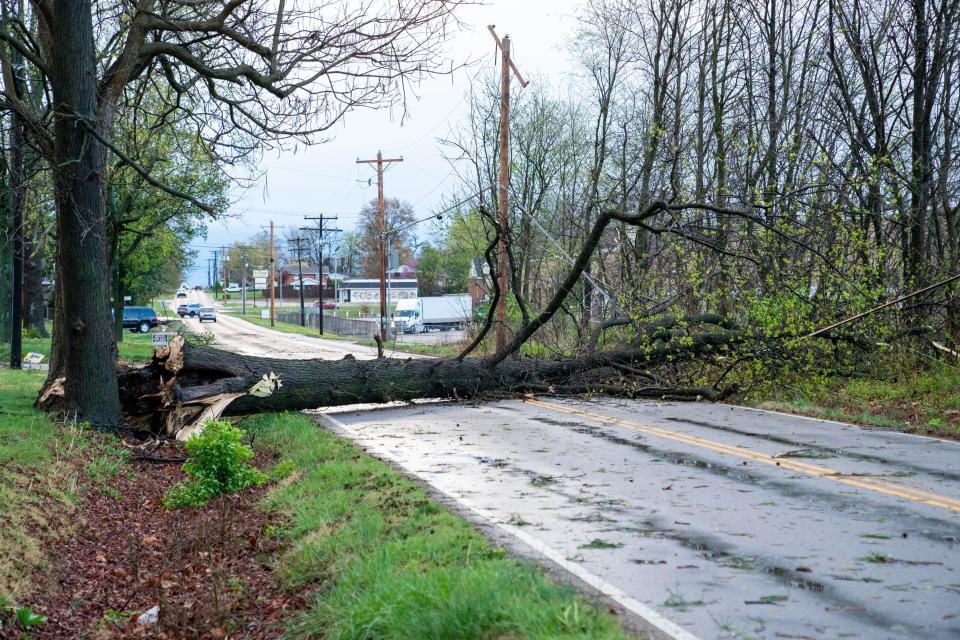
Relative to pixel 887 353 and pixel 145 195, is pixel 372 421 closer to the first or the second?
pixel 887 353

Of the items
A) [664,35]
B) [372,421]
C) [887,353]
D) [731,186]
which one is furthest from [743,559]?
[664,35]

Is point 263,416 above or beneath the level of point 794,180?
beneath

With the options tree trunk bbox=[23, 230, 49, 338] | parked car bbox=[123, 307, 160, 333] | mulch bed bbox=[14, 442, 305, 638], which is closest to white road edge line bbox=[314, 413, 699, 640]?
mulch bed bbox=[14, 442, 305, 638]

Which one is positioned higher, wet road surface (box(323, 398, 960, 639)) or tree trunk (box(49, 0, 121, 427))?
tree trunk (box(49, 0, 121, 427))

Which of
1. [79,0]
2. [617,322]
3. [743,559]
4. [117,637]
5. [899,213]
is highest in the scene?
[79,0]

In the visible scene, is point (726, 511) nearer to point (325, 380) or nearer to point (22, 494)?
point (22, 494)

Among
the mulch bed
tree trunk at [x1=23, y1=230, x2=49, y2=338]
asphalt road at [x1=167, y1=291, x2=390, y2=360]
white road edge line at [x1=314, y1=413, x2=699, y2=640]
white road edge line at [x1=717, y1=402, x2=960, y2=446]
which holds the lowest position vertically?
asphalt road at [x1=167, y1=291, x2=390, y2=360]

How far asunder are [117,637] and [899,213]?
16485 mm

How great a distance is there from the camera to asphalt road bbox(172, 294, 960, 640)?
4875 mm

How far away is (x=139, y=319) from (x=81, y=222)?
54.7 m

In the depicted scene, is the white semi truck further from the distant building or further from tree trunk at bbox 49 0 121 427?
tree trunk at bbox 49 0 121 427

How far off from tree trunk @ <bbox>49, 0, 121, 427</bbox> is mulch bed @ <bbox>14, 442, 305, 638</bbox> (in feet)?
9.88

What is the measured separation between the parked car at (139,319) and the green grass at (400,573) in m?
57.6

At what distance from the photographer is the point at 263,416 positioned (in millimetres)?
14484
